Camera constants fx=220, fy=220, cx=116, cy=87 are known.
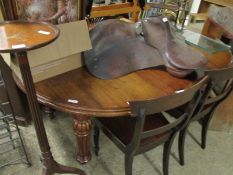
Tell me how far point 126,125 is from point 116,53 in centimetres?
43

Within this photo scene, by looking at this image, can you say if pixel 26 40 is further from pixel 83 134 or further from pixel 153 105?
pixel 83 134

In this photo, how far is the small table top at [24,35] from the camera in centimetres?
72

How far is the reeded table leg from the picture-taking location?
1.23 metres

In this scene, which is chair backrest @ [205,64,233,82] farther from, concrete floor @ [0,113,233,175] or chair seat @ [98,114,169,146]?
concrete floor @ [0,113,233,175]

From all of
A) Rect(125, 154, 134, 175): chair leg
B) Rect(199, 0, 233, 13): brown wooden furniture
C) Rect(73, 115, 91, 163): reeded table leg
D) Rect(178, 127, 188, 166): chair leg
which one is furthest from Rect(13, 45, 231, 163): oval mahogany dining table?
Rect(199, 0, 233, 13): brown wooden furniture

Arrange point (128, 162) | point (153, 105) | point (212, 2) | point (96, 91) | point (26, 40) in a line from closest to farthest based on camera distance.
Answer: point (26, 40) < point (153, 105) < point (96, 91) < point (128, 162) < point (212, 2)

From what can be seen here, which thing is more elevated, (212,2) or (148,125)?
(212,2)

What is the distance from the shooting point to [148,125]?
1.33m

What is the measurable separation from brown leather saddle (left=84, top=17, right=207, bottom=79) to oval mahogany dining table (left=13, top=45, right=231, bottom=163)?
0.18ft

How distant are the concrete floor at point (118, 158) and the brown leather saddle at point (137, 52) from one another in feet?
2.47

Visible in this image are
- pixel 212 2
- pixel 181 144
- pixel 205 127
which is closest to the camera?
pixel 181 144

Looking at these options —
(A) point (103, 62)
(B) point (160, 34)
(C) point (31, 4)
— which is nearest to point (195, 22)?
(B) point (160, 34)

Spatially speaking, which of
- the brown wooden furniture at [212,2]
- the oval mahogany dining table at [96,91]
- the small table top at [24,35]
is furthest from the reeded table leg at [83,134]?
the brown wooden furniture at [212,2]

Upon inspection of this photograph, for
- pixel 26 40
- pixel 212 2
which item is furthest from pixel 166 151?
pixel 212 2
